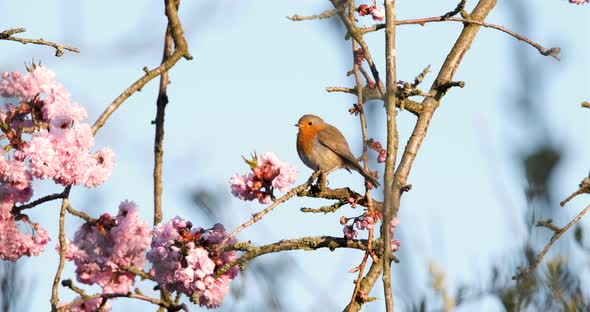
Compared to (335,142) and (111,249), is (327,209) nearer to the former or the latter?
(111,249)

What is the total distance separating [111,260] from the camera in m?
4.86

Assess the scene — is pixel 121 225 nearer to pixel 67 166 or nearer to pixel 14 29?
pixel 67 166

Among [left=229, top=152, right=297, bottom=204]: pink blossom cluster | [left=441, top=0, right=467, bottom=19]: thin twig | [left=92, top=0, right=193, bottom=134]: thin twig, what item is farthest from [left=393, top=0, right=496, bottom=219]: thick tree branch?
[left=92, top=0, right=193, bottom=134]: thin twig

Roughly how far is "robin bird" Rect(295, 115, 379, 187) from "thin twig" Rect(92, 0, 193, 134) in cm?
250

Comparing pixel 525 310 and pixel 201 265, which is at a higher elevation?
pixel 201 265

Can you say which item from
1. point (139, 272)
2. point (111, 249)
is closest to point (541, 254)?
point (139, 272)

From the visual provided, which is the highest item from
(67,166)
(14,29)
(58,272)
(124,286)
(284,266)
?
(14,29)

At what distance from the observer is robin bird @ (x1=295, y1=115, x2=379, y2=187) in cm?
765

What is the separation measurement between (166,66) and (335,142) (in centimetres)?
323

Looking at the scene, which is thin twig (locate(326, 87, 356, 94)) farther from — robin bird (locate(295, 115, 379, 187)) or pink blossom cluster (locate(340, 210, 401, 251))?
robin bird (locate(295, 115, 379, 187))

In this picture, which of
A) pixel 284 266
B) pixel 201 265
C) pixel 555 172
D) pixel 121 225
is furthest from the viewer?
pixel 121 225

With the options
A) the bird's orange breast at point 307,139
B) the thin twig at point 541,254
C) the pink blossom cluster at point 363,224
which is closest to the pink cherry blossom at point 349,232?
the pink blossom cluster at point 363,224

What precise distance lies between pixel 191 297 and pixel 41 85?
49.5 inches

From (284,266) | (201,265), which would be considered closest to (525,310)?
(284,266)
